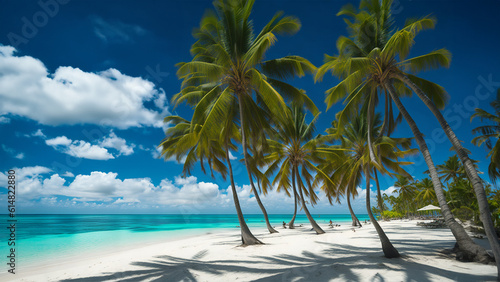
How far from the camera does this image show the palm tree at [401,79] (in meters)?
5.93

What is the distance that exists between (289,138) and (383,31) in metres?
9.36

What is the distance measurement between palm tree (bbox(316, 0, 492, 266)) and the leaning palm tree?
6.68ft

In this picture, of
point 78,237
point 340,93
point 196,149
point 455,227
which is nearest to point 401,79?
point 340,93

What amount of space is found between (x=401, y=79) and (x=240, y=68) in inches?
241

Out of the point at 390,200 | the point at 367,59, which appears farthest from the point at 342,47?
the point at 390,200

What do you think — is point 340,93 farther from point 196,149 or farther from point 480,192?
point 196,149

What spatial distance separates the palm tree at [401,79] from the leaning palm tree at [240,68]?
2.04 metres

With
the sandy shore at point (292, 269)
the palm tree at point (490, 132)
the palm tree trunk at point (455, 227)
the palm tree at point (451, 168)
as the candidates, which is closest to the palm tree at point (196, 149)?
the sandy shore at point (292, 269)

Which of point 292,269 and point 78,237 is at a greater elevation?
point 292,269

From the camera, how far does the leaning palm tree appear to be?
9.22 metres

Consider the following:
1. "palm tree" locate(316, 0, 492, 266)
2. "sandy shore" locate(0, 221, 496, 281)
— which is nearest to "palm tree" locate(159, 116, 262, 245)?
"sandy shore" locate(0, 221, 496, 281)

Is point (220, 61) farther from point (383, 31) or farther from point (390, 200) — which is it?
point (390, 200)

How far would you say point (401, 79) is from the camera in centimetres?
736

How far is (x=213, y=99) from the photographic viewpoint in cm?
1073
